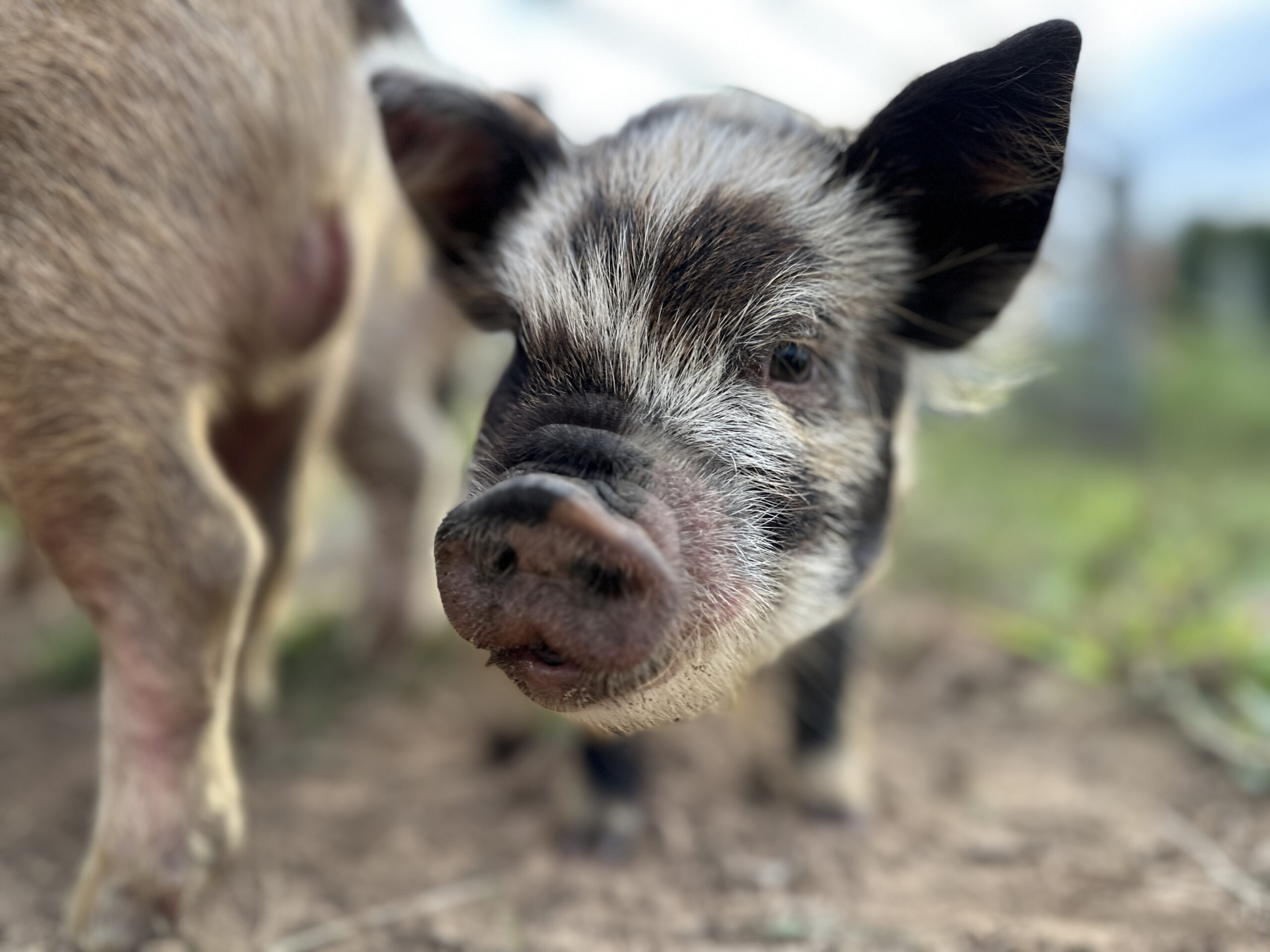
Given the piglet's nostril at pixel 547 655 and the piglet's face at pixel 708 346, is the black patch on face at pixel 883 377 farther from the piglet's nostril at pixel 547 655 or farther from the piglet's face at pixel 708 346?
the piglet's nostril at pixel 547 655

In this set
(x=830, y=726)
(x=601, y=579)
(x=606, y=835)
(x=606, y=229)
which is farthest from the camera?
(x=830, y=726)

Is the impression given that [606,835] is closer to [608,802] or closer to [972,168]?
[608,802]

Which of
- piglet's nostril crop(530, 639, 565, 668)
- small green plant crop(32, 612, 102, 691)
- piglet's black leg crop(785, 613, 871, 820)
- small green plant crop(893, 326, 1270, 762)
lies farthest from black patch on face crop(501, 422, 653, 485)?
small green plant crop(32, 612, 102, 691)

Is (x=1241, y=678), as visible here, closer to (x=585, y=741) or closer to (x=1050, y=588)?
(x=1050, y=588)

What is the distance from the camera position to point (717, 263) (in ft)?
5.69

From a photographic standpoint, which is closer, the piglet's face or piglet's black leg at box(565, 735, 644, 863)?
the piglet's face

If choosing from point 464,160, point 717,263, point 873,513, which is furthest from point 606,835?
point 464,160

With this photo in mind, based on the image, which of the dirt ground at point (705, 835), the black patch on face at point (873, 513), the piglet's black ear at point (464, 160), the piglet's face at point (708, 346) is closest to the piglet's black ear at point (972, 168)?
the piglet's face at point (708, 346)

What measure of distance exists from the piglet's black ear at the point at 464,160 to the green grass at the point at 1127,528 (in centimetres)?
212

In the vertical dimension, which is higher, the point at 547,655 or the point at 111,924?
the point at 547,655

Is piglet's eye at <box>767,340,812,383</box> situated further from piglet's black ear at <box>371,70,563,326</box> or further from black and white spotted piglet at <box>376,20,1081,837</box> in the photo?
piglet's black ear at <box>371,70,563,326</box>

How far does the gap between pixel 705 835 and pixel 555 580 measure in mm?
1387

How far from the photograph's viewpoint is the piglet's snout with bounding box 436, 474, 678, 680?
1.32 metres

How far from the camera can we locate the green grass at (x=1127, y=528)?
3.24 meters
